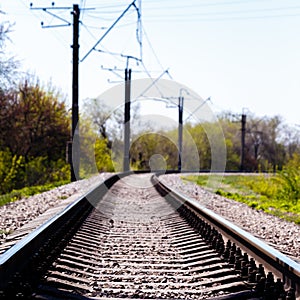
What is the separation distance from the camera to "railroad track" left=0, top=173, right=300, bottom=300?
382cm

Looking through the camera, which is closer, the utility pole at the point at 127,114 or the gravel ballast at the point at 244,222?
the gravel ballast at the point at 244,222

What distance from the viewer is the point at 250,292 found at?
3.80 m

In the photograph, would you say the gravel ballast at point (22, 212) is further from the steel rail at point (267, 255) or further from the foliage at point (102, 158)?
the foliage at point (102, 158)

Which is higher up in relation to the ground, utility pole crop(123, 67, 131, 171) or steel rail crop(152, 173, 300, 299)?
utility pole crop(123, 67, 131, 171)

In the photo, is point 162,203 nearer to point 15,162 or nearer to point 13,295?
point 13,295

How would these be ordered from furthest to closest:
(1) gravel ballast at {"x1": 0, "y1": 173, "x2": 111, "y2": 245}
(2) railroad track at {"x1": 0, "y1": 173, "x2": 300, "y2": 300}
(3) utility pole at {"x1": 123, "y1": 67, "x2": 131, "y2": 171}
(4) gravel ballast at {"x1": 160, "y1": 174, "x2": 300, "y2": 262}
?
(3) utility pole at {"x1": 123, "y1": 67, "x2": 131, "y2": 171}
(1) gravel ballast at {"x1": 0, "y1": 173, "x2": 111, "y2": 245}
(4) gravel ballast at {"x1": 160, "y1": 174, "x2": 300, "y2": 262}
(2) railroad track at {"x1": 0, "y1": 173, "x2": 300, "y2": 300}

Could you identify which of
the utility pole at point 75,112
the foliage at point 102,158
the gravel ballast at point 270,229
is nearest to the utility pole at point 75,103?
the utility pole at point 75,112

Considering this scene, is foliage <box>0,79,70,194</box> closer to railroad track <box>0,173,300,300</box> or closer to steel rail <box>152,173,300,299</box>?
railroad track <box>0,173,300,300</box>

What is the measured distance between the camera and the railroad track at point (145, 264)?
3816 mm

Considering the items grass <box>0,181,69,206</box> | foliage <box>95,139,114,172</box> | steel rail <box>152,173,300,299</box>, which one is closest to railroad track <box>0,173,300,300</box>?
steel rail <box>152,173,300,299</box>

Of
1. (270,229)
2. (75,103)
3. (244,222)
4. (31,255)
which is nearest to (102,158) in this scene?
(75,103)

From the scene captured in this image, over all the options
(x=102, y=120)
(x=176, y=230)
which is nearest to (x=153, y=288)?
(x=176, y=230)

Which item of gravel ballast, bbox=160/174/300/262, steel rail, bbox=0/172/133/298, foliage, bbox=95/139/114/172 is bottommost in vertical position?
gravel ballast, bbox=160/174/300/262

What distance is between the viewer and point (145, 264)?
5.19 meters
